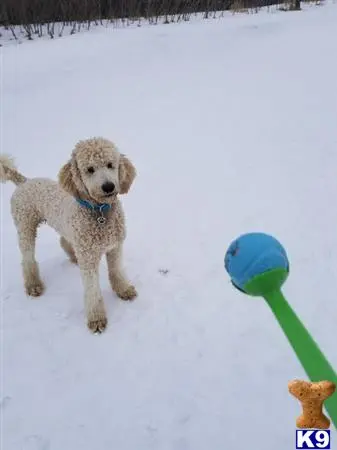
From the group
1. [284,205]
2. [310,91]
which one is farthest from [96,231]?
[310,91]

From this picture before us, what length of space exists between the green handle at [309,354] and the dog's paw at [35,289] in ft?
8.44

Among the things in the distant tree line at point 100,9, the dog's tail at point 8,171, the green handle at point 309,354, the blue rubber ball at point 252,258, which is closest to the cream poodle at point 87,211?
the dog's tail at point 8,171

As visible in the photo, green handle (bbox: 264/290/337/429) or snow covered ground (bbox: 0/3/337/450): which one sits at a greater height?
green handle (bbox: 264/290/337/429)

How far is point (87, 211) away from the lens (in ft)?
8.26

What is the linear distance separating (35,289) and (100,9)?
10401 mm

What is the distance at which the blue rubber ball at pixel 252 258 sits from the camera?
0.89 metres

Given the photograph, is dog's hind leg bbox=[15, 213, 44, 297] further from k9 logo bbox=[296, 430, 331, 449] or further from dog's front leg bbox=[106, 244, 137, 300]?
k9 logo bbox=[296, 430, 331, 449]

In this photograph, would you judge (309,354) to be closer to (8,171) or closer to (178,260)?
(178,260)

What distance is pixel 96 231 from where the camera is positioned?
251 centimetres

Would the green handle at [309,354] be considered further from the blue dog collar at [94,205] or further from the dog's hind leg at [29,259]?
the dog's hind leg at [29,259]

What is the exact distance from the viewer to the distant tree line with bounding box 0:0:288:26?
1023cm

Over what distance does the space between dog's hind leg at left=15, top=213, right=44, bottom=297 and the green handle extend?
8.29 feet

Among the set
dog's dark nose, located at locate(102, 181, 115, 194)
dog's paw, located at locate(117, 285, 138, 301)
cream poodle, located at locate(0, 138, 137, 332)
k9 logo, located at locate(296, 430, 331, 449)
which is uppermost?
k9 logo, located at locate(296, 430, 331, 449)

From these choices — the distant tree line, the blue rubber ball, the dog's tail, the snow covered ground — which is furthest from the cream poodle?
the distant tree line
